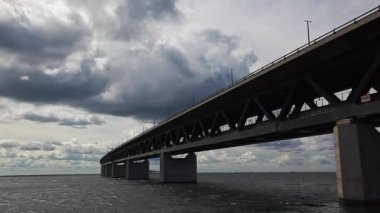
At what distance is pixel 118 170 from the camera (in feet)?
598

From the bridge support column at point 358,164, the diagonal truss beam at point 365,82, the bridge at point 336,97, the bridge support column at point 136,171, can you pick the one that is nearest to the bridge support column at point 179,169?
the bridge at point 336,97

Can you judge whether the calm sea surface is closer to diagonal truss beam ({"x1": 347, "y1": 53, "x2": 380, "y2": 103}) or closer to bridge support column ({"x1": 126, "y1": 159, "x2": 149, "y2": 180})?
diagonal truss beam ({"x1": 347, "y1": 53, "x2": 380, "y2": 103})

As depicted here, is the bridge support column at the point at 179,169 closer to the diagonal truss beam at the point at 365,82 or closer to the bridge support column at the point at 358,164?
the bridge support column at the point at 358,164

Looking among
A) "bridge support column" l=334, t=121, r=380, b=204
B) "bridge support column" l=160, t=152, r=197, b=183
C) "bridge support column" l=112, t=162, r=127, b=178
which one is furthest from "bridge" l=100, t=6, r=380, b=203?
"bridge support column" l=112, t=162, r=127, b=178

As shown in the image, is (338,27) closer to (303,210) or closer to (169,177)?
(303,210)

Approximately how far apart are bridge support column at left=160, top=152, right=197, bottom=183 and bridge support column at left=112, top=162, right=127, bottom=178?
8392 centimetres

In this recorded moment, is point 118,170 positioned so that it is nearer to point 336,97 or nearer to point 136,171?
point 136,171

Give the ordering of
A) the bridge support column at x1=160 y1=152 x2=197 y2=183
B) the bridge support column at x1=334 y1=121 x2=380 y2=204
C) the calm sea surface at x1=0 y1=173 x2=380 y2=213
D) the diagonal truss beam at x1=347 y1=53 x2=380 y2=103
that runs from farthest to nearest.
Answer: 1. the bridge support column at x1=160 y1=152 x2=197 y2=183
2. the calm sea surface at x1=0 y1=173 x2=380 y2=213
3. the bridge support column at x1=334 y1=121 x2=380 y2=204
4. the diagonal truss beam at x1=347 y1=53 x2=380 y2=103

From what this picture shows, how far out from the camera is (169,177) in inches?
3787

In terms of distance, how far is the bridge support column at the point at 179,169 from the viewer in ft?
315

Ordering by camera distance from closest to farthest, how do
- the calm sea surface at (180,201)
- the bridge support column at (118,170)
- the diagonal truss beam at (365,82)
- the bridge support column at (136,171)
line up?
the diagonal truss beam at (365,82) → the calm sea surface at (180,201) → the bridge support column at (136,171) → the bridge support column at (118,170)

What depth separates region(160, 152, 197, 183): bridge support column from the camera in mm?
96062

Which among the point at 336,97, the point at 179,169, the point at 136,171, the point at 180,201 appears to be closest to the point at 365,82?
the point at 336,97

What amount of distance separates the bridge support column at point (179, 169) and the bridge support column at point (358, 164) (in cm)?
6298
